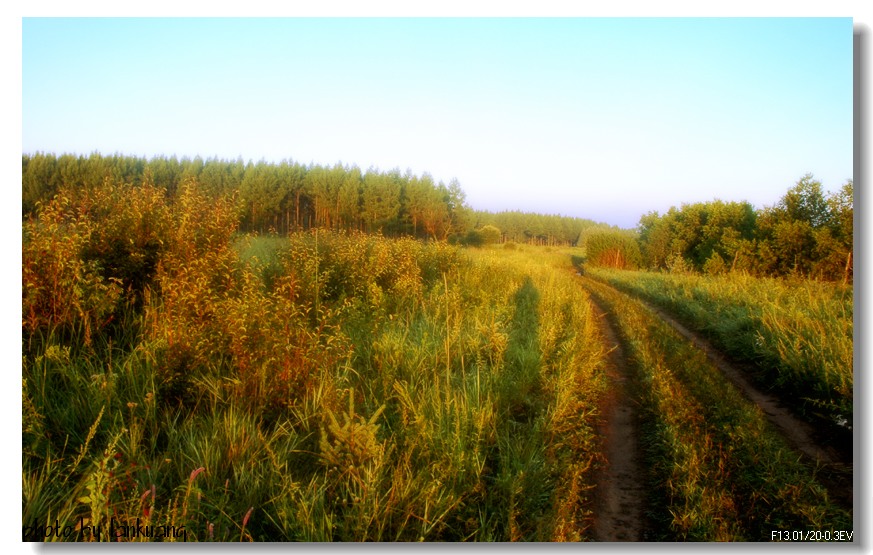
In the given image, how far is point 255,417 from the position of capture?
3.73m

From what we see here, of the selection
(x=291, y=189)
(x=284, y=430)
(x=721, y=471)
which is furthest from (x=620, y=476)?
(x=291, y=189)

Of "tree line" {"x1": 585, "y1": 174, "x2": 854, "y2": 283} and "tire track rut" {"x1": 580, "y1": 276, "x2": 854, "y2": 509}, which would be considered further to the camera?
"tree line" {"x1": 585, "y1": 174, "x2": 854, "y2": 283}

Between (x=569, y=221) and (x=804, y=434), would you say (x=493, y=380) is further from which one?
(x=569, y=221)

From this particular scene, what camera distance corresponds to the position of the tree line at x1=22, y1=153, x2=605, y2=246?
5090 millimetres

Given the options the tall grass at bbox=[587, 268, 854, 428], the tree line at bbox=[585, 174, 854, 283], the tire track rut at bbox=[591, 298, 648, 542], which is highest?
the tree line at bbox=[585, 174, 854, 283]

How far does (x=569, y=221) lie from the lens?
89000 millimetres

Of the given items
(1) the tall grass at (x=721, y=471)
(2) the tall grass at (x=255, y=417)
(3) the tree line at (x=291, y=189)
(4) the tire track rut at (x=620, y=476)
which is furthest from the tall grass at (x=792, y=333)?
(3) the tree line at (x=291, y=189)

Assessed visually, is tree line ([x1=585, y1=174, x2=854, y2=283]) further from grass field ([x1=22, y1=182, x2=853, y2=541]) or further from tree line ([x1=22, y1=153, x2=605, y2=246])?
tree line ([x1=22, y1=153, x2=605, y2=246])

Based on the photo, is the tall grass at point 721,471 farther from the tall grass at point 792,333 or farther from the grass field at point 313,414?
the tall grass at point 792,333

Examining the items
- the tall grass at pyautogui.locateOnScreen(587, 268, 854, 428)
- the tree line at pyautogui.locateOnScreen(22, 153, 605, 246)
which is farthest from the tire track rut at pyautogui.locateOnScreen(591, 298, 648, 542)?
the tree line at pyautogui.locateOnScreen(22, 153, 605, 246)

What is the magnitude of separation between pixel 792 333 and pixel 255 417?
7101 millimetres

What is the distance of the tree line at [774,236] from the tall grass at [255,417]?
362 cm

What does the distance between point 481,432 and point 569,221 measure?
89.4m

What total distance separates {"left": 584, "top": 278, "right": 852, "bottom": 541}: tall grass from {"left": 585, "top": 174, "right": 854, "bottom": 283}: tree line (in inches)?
75.2
